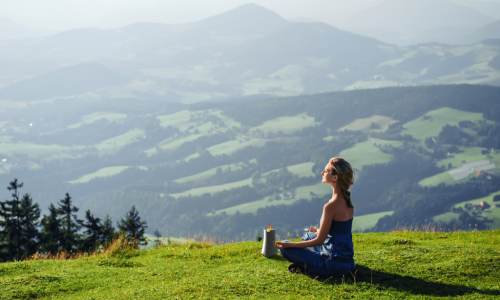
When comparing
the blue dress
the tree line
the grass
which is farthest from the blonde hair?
the tree line

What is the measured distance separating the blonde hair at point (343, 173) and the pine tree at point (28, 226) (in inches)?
1669

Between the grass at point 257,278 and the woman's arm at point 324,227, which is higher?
the woman's arm at point 324,227

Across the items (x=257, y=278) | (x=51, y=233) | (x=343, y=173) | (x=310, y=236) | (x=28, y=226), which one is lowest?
(x=51, y=233)

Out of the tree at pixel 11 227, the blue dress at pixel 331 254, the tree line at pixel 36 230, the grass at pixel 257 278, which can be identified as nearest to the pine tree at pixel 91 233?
the tree line at pixel 36 230

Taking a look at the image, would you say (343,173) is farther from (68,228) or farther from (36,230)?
(36,230)

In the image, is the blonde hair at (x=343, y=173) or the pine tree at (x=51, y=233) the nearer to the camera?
the blonde hair at (x=343, y=173)

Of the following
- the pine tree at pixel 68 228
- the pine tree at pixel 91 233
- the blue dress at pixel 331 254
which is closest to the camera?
the blue dress at pixel 331 254

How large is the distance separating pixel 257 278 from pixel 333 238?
5.99ft

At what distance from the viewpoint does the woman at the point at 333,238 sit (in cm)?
659

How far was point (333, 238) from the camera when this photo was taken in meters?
6.82

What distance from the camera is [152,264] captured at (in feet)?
31.8

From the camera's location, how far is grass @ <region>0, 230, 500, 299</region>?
6.43m

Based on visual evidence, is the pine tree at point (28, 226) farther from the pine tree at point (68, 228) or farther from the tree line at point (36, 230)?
the pine tree at point (68, 228)

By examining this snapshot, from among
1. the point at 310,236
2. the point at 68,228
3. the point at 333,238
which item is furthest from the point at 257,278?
the point at 68,228
